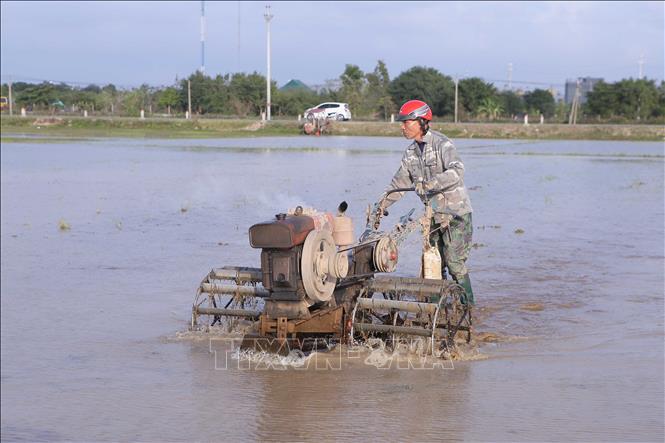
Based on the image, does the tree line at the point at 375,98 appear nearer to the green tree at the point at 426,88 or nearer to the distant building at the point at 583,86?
the green tree at the point at 426,88

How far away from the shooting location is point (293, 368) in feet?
21.5

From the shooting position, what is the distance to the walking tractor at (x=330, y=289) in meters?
6.05

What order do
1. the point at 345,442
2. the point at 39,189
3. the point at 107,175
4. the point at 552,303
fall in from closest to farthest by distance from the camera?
the point at 345,442, the point at 552,303, the point at 39,189, the point at 107,175

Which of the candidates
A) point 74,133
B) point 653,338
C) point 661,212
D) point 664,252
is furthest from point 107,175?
point 74,133

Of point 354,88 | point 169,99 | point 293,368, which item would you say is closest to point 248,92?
point 354,88

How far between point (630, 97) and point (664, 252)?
151 ft

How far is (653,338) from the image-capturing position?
24.9 feet

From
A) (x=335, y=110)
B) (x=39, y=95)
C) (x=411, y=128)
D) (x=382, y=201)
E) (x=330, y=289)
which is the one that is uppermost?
(x=39, y=95)

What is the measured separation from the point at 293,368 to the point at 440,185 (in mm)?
1851

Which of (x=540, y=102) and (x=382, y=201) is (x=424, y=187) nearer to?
(x=382, y=201)

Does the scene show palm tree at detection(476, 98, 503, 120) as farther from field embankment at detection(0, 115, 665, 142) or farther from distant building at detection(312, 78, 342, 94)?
distant building at detection(312, 78, 342, 94)

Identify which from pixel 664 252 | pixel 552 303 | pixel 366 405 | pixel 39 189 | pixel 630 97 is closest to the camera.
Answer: pixel 366 405

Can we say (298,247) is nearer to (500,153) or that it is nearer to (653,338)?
(653,338)

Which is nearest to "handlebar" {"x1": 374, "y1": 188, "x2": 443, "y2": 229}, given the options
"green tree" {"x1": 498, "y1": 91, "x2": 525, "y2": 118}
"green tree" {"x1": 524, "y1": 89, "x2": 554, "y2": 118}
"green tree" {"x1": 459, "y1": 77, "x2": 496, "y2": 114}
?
"green tree" {"x1": 459, "y1": 77, "x2": 496, "y2": 114}
